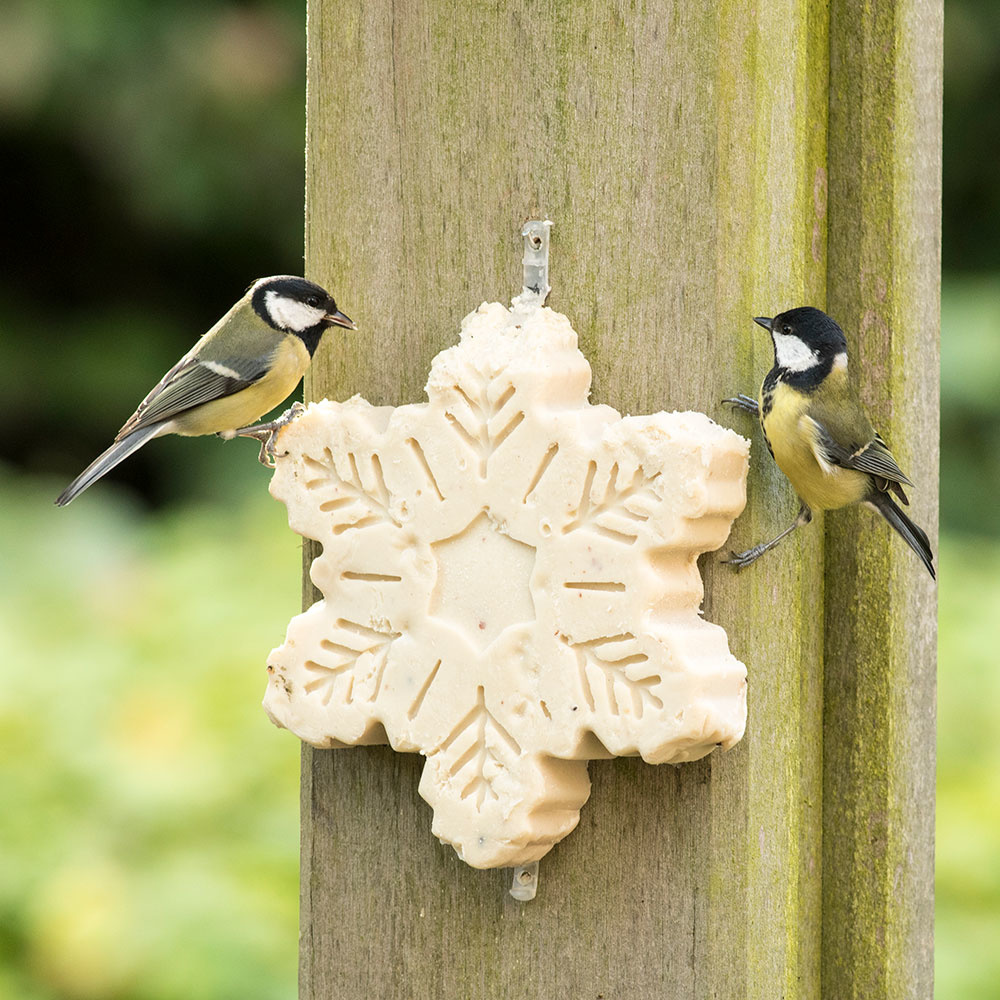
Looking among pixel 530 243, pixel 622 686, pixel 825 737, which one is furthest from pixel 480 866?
pixel 530 243

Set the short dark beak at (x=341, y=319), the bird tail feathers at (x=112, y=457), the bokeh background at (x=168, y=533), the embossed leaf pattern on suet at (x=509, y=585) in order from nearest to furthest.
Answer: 1. the embossed leaf pattern on suet at (x=509, y=585)
2. the short dark beak at (x=341, y=319)
3. the bird tail feathers at (x=112, y=457)
4. the bokeh background at (x=168, y=533)

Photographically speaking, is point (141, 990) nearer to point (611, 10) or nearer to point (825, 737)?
point (825, 737)

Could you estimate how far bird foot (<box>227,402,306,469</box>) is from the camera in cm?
144

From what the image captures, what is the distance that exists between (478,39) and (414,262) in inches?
8.7

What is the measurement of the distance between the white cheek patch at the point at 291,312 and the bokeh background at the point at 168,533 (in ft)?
3.64

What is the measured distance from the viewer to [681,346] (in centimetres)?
125

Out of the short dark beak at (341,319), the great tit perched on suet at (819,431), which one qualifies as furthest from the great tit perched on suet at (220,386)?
the great tit perched on suet at (819,431)

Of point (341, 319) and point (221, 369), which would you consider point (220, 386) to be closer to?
point (221, 369)

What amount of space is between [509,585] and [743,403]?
10.6 inches

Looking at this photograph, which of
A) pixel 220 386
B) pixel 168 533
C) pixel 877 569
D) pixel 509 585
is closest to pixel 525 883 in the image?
pixel 509 585

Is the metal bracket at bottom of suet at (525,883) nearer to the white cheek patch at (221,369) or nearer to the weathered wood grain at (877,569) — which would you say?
the weathered wood grain at (877,569)

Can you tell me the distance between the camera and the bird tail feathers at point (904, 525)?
1406 mm

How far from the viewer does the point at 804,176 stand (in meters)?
1.36

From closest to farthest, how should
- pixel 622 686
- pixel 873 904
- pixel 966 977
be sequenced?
1. pixel 622 686
2. pixel 873 904
3. pixel 966 977
